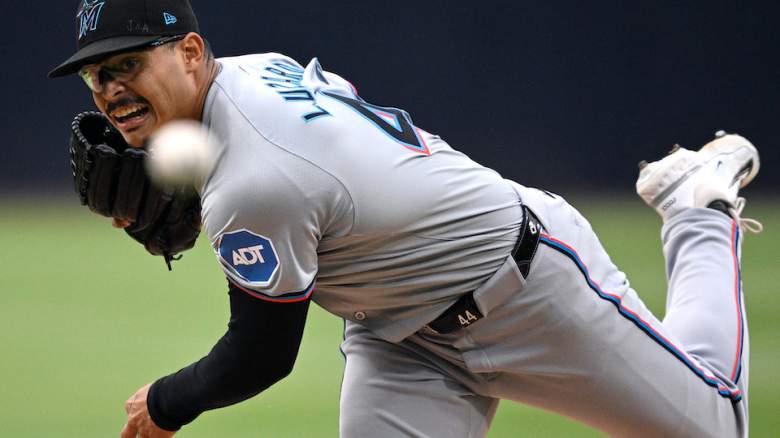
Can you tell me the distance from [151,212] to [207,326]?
8.90ft

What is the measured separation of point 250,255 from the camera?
2.26m

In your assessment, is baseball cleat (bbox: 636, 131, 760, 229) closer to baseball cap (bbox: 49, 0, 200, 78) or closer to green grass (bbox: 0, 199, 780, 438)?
green grass (bbox: 0, 199, 780, 438)

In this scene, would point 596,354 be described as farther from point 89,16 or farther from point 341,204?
point 89,16

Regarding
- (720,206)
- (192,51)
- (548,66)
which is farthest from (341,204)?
(548,66)

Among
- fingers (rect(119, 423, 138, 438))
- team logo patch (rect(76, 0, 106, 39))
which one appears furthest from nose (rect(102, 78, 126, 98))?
fingers (rect(119, 423, 138, 438))

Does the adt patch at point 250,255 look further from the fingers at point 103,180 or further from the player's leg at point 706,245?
the player's leg at point 706,245

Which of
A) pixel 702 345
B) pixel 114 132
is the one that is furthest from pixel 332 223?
pixel 702 345

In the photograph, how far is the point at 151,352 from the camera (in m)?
4.78

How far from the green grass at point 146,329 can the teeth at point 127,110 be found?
176cm

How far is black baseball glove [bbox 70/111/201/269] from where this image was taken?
96.6 inches

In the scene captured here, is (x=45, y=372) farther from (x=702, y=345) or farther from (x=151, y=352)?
(x=702, y=345)

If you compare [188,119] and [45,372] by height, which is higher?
[188,119]

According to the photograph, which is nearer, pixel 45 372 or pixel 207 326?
pixel 45 372

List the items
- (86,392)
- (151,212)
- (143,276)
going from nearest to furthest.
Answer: (151,212), (86,392), (143,276)
